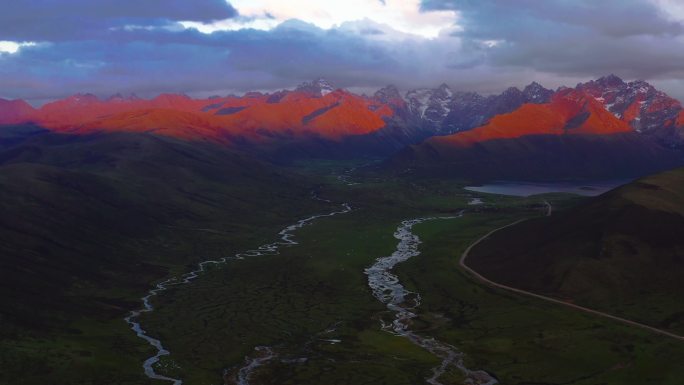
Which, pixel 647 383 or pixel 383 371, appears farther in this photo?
pixel 383 371

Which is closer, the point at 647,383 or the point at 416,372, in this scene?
the point at 647,383

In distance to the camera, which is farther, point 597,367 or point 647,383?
point 597,367

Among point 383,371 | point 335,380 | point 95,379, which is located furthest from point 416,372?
point 95,379

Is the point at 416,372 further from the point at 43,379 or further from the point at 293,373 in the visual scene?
the point at 43,379

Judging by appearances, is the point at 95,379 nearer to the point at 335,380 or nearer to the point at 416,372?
the point at 335,380

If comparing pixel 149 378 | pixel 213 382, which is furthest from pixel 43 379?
pixel 213 382

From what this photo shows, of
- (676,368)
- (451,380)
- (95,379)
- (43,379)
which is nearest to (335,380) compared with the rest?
(451,380)

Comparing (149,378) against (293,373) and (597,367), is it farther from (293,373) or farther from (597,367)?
(597,367)
